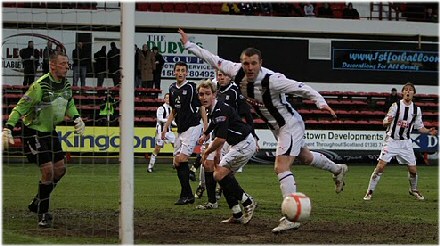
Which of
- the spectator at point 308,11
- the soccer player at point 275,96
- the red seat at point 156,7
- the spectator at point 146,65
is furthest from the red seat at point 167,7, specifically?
the soccer player at point 275,96

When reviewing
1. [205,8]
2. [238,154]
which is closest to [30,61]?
[238,154]

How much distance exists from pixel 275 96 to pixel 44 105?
309cm

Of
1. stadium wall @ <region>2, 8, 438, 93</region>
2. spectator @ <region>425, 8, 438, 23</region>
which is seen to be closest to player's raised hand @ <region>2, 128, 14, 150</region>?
stadium wall @ <region>2, 8, 438, 93</region>

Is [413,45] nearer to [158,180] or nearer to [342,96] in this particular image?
[342,96]

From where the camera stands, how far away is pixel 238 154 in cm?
1272

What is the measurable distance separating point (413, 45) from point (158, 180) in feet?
60.8

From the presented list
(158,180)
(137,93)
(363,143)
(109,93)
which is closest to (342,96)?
(363,143)

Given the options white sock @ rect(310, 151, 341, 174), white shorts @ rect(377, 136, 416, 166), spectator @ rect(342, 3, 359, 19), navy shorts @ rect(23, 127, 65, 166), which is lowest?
white shorts @ rect(377, 136, 416, 166)

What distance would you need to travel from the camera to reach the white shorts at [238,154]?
1260cm

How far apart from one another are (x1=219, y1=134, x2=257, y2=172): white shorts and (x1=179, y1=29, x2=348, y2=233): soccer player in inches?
47.7

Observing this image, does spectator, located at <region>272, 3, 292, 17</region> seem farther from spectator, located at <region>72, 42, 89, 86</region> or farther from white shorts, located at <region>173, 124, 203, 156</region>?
white shorts, located at <region>173, 124, 203, 156</region>

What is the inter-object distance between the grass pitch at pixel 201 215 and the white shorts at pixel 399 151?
0.76 metres

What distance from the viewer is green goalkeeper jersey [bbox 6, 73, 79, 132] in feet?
37.0

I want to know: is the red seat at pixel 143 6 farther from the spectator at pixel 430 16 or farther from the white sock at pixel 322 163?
the white sock at pixel 322 163
